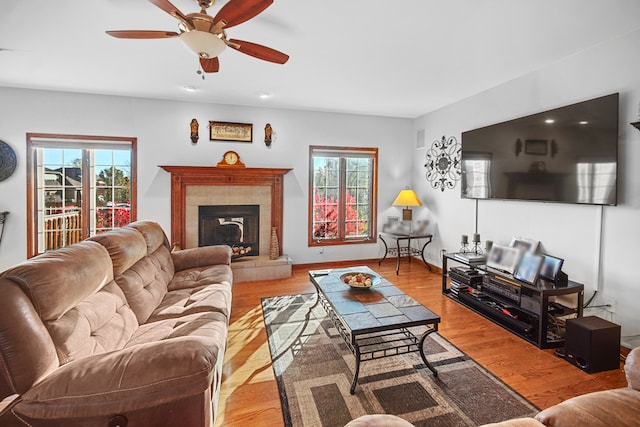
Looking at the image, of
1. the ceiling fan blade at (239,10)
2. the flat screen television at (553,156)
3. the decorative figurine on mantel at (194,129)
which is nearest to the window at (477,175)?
the flat screen television at (553,156)

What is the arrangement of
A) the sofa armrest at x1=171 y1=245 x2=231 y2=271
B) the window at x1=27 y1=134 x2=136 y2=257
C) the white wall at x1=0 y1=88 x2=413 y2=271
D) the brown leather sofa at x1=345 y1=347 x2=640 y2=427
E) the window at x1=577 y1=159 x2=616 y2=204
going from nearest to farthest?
the brown leather sofa at x1=345 y1=347 x2=640 y2=427 → the window at x1=577 y1=159 x2=616 y2=204 → the sofa armrest at x1=171 y1=245 x2=231 y2=271 → the white wall at x1=0 y1=88 x2=413 y2=271 → the window at x1=27 y1=134 x2=136 y2=257

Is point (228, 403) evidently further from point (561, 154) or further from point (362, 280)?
point (561, 154)

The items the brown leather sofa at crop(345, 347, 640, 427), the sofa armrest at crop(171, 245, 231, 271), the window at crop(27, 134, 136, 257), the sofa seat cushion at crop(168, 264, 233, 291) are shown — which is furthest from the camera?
the window at crop(27, 134, 136, 257)

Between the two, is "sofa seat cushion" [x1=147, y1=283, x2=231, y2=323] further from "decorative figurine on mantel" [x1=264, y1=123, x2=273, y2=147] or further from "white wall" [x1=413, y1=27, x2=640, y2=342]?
"white wall" [x1=413, y1=27, x2=640, y2=342]

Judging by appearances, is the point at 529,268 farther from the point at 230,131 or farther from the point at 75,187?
the point at 75,187

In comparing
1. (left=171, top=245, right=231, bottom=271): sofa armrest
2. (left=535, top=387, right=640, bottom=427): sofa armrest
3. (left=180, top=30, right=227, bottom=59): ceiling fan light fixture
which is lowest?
(left=535, top=387, right=640, bottom=427): sofa armrest

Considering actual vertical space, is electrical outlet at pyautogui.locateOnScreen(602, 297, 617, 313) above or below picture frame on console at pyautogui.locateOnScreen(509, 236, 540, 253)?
below

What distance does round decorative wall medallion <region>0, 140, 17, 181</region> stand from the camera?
12.5ft

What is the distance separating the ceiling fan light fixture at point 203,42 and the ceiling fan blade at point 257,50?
128 mm

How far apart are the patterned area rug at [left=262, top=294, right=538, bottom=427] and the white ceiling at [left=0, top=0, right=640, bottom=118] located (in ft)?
8.48

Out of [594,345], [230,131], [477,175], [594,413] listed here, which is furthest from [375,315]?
[230,131]

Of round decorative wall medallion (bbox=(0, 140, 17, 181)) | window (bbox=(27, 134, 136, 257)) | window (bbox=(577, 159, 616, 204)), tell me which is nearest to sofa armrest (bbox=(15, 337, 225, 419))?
window (bbox=(577, 159, 616, 204))

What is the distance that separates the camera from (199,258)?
3230 millimetres

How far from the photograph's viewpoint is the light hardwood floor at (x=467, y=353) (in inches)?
72.8
